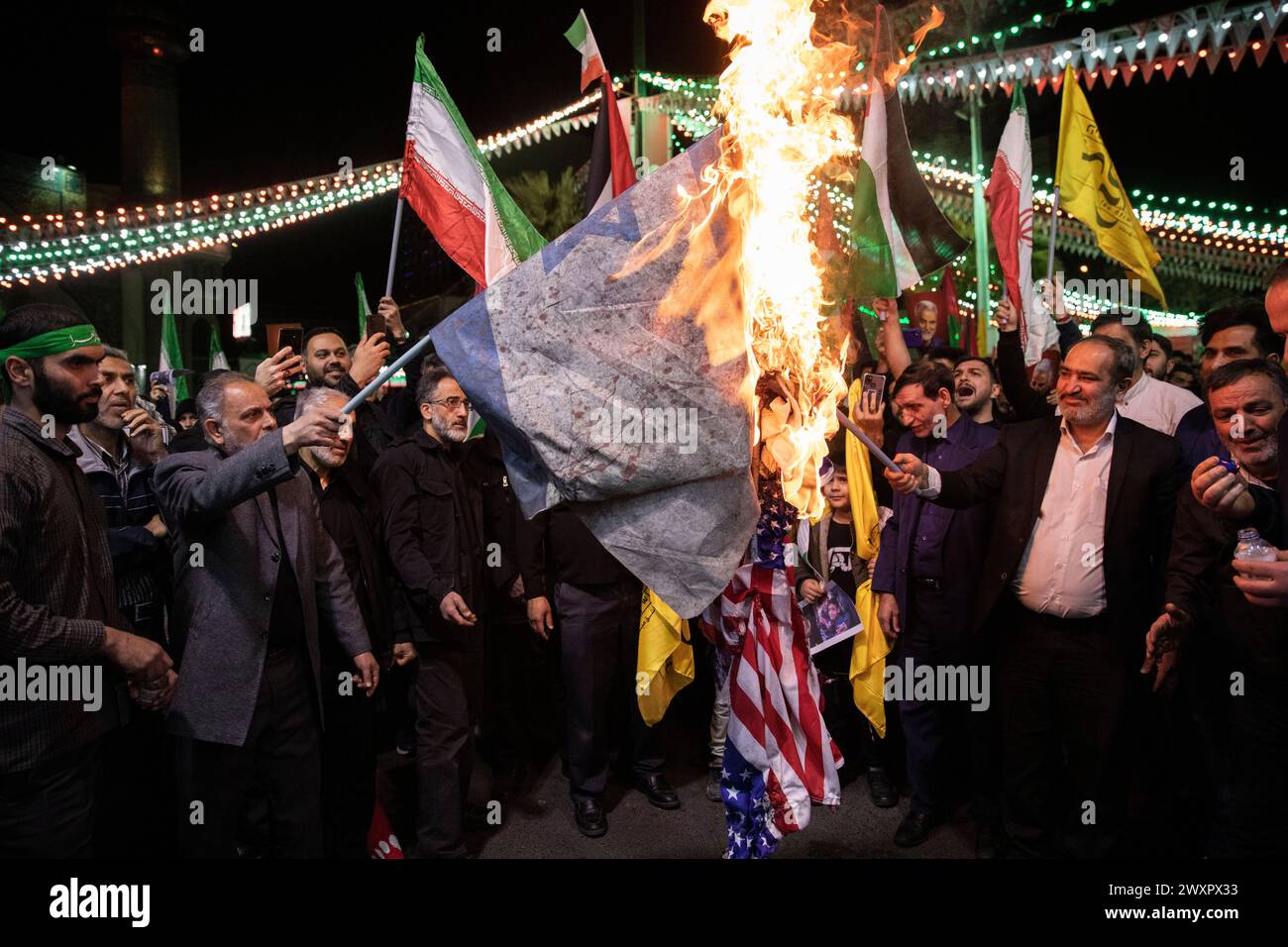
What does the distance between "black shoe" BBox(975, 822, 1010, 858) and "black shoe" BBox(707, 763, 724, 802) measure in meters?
1.68

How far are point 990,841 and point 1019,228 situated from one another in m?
4.68

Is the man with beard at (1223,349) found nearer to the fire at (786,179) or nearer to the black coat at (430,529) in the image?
the fire at (786,179)

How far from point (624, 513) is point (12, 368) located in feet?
9.25

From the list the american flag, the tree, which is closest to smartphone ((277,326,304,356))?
the american flag

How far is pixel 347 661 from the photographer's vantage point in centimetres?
457

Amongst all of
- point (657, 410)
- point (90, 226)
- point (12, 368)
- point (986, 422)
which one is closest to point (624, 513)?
point (657, 410)

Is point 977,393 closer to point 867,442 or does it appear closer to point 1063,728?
point 1063,728

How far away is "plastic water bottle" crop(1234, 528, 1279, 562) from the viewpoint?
3.02 m

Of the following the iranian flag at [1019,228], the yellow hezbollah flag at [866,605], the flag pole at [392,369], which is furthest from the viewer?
the iranian flag at [1019,228]

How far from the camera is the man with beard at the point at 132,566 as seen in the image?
416 centimetres

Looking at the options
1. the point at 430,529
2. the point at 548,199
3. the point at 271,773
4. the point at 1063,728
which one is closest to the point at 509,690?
the point at 430,529

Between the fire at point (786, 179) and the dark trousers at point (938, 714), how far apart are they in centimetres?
198

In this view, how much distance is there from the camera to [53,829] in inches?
126

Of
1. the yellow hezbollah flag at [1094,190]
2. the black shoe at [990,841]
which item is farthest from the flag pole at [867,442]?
the yellow hezbollah flag at [1094,190]
